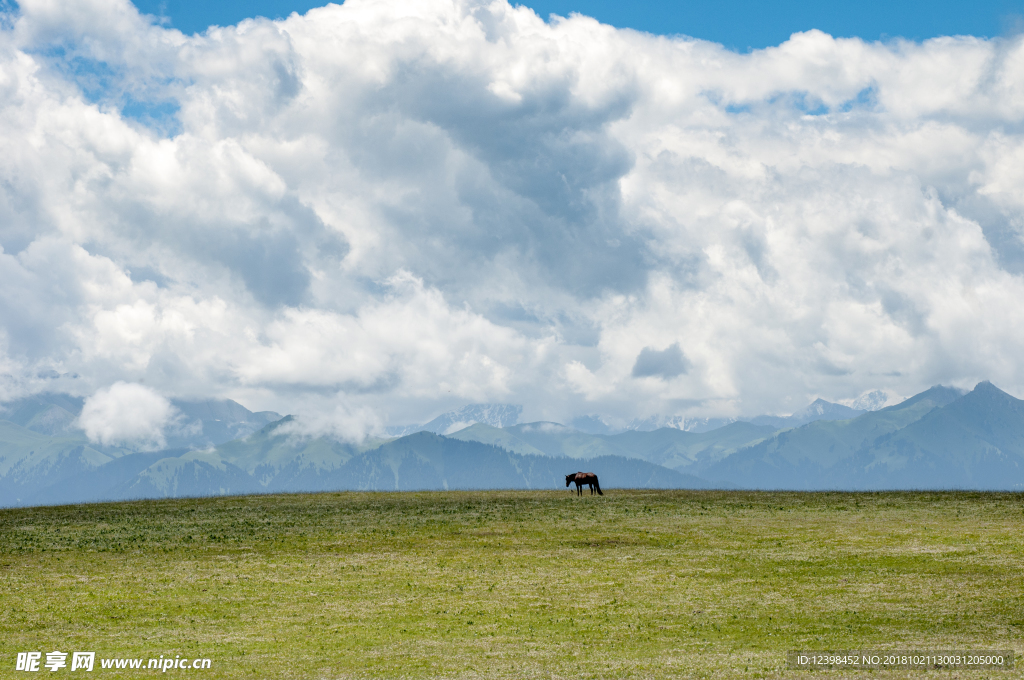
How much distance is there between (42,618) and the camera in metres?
36.2

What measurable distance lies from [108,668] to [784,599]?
25995 millimetres

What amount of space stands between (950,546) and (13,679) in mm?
43879

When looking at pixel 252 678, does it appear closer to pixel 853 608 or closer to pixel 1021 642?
pixel 853 608

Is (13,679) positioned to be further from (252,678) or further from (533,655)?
(533,655)

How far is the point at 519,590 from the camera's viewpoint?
1591 inches

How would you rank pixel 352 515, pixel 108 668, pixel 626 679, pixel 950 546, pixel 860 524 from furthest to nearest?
1. pixel 352 515
2. pixel 860 524
3. pixel 950 546
4. pixel 108 668
5. pixel 626 679

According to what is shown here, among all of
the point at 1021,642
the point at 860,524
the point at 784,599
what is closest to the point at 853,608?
the point at 784,599

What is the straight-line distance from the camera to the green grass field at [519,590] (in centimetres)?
3094

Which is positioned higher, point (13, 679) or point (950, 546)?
point (950, 546)

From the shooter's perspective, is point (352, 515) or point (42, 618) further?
point (352, 515)

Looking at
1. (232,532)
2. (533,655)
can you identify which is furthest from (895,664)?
→ (232,532)

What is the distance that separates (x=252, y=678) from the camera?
28.7 metres

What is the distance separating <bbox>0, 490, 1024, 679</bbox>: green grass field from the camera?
30938 millimetres

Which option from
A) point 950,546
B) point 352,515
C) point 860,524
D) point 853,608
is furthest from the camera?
point 352,515
